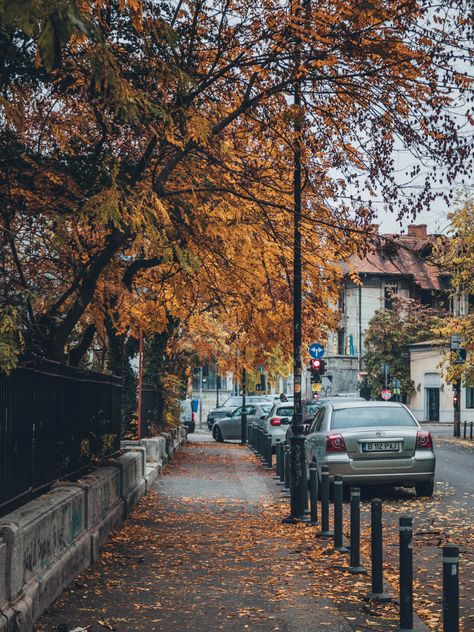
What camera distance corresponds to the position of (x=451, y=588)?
6.21 meters

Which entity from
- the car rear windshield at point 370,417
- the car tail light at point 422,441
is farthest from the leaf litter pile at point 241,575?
the car rear windshield at point 370,417

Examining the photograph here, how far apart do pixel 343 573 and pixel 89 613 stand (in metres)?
2.74

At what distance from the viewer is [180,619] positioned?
26.9ft

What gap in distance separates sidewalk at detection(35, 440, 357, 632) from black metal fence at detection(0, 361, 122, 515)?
1.00m

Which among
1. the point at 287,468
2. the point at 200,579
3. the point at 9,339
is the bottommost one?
the point at 200,579

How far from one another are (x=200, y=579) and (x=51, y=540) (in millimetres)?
1915

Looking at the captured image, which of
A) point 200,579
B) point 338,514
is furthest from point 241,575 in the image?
point 338,514

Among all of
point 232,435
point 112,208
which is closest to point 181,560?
point 112,208

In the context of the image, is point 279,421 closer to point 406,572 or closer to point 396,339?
point 406,572

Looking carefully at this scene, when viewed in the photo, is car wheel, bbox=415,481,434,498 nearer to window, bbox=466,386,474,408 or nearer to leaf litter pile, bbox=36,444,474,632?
leaf litter pile, bbox=36,444,474,632

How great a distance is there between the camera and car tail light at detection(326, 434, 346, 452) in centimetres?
1680

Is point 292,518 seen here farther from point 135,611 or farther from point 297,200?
point 135,611

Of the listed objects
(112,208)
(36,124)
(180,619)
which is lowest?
(180,619)

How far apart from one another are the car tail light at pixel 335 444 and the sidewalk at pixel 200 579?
1144 millimetres
